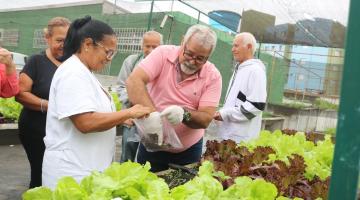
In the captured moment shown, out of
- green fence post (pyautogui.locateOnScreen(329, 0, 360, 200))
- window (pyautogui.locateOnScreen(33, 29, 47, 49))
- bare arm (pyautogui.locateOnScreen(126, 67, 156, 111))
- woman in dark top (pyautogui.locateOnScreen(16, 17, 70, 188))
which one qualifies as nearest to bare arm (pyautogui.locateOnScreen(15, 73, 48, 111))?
woman in dark top (pyautogui.locateOnScreen(16, 17, 70, 188))

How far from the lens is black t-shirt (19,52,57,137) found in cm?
318

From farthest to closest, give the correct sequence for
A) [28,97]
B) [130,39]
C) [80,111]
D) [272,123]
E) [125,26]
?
[272,123] → [125,26] → [130,39] → [28,97] → [80,111]

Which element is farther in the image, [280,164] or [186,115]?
[186,115]

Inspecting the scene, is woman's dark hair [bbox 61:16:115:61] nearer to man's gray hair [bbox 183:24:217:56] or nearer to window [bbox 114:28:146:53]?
man's gray hair [bbox 183:24:217:56]

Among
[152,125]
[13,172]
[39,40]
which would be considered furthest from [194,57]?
[39,40]

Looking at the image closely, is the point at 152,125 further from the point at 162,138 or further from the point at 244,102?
the point at 244,102

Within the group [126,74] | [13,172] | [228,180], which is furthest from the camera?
[13,172]

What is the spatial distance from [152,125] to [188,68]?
500 mm

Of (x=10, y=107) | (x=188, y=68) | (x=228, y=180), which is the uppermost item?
(x=188, y=68)

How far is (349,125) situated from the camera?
2.65 ft

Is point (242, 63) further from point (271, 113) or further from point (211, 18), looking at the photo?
point (271, 113)

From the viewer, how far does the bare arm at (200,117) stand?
279 cm

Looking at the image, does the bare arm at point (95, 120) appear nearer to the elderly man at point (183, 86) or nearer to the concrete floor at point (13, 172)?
the elderly man at point (183, 86)

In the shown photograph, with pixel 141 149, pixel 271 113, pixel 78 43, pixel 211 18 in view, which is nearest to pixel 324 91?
pixel 271 113
